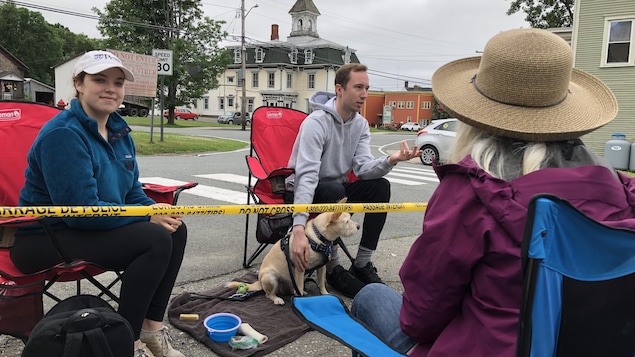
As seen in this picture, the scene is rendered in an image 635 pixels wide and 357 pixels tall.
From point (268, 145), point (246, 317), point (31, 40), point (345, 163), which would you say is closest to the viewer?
point (246, 317)

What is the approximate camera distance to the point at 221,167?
11.6 meters

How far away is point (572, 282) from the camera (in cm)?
111

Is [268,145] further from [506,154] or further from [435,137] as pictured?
[435,137]

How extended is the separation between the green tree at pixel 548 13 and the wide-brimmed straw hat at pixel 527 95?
116ft

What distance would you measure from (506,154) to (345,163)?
→ 2691 millimetres

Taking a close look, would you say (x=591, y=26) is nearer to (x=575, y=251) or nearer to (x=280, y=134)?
(x=280, y=134)

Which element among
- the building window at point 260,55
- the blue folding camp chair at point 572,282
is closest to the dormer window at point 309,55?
the building window at point 260,55

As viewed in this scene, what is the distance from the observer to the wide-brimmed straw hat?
1.35 m

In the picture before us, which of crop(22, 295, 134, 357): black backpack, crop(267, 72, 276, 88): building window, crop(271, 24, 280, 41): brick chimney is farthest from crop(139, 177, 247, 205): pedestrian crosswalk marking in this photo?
crop(271, 24, 280, 41): brick chimney

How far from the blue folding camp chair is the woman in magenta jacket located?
9cm

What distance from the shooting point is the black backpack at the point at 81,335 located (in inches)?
72.9

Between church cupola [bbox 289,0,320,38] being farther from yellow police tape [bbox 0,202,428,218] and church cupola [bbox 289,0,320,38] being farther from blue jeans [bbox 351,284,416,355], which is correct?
blue jeans [bbox 351,284,416,355]

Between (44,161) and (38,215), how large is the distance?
10.7 inches

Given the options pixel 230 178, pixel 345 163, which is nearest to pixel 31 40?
pixel 230 178
